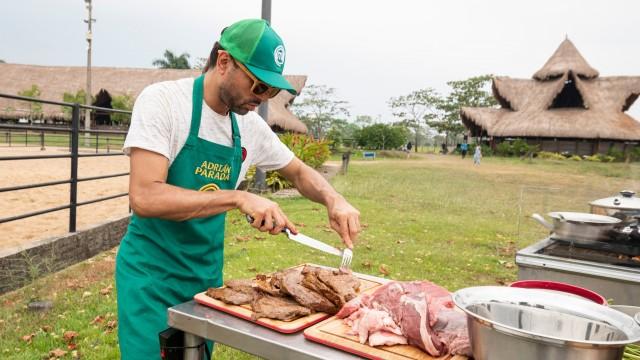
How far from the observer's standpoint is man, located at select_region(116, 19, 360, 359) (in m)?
1.79

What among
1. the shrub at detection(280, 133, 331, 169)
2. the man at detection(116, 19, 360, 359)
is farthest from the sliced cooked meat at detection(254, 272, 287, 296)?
the shrub at detection(280, 133, 331, 169)

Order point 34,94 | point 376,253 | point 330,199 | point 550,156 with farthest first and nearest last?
point 34,94 < point 550,156 < point 376,253 < point 330,199

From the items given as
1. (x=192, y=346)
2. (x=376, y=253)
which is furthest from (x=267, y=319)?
(x=376, y=253)

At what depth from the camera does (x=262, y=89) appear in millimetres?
1951

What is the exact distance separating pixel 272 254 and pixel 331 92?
182 feet

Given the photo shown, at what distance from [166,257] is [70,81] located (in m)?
46.1

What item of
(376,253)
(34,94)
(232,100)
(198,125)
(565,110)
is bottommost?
(376,253)

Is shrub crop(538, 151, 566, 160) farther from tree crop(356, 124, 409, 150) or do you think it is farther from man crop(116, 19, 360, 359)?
man crop(116, 19, 360, 359)

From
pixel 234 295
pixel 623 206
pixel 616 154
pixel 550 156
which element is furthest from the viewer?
pixel 550 156

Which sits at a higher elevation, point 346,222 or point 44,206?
point 346,222

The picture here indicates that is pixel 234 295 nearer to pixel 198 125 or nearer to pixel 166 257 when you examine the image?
pixel 166 257

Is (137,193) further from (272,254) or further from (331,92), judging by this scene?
(331,92)

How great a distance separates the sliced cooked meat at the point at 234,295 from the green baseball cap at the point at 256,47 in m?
0.84

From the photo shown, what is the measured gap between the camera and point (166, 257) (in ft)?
6.56
